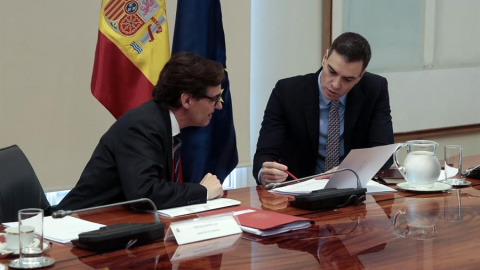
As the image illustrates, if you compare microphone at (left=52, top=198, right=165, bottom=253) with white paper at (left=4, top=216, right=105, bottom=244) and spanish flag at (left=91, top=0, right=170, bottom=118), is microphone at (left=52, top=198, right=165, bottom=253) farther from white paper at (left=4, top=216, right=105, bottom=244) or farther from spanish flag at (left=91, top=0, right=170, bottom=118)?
spanish flag at (left=91, top=0, right=170, bottom=118)

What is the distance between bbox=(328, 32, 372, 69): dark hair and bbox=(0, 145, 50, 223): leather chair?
4.74ft

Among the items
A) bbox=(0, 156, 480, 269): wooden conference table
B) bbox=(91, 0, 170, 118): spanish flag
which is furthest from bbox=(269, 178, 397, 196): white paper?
bbox=(91, 0, 170, 118): spanish flag

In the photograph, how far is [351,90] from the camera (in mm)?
3473

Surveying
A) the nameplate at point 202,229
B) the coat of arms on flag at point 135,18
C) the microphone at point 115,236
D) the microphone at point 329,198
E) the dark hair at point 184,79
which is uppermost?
the coat of arms on flag at point 135,18

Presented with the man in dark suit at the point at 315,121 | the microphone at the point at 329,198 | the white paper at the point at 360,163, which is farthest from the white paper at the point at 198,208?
the man in dark suit at the point at 315,121

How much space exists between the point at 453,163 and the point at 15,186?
5.37ft

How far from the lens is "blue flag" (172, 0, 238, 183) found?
3.56m

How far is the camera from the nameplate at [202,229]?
198 cm

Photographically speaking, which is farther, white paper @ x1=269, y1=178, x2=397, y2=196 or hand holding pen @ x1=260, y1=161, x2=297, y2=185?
hand holding pen @ x1=260, y1=161, x2=297, y2=185

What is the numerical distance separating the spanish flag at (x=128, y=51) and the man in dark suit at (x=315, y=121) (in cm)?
61

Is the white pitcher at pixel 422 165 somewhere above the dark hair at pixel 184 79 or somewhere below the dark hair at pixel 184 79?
below

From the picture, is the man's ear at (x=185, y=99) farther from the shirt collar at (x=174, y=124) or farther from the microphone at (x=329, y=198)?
the microphone at (x=329, y=198)

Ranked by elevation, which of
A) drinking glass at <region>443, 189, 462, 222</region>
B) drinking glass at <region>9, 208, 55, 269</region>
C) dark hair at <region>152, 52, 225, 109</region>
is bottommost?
drinking glass at <region>443, 189, 462, 222</region>

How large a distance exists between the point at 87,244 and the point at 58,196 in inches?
82.8
